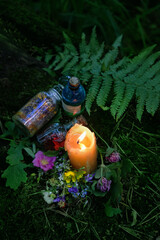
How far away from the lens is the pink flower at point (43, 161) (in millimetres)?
1805

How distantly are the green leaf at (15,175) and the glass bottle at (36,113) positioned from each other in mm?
338

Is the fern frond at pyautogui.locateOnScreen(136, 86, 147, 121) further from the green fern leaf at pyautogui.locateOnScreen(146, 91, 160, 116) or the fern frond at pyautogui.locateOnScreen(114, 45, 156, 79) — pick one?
the fern frond at pyautogui.locateOnScreen(114, 45, 156, 79)

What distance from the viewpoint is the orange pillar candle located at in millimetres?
1642

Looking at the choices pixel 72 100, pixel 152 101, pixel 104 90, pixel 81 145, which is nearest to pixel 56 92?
pixel 72 100

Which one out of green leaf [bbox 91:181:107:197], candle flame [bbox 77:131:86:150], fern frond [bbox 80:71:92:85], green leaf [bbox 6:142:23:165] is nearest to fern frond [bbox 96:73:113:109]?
fern frond [bbox 80:71:92:85]

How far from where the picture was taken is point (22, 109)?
1973 millimetres

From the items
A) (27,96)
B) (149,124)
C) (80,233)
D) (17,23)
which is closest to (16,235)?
(80,233)

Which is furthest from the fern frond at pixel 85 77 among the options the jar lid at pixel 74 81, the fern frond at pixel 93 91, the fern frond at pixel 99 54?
the jar lid at pixel 74 81

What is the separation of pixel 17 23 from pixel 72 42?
66 cm

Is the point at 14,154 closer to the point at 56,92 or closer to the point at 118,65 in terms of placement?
the point at 56,92

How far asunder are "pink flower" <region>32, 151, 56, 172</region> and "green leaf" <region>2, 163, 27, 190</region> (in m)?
0.12

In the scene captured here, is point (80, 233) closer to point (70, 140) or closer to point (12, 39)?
point (70, 140)

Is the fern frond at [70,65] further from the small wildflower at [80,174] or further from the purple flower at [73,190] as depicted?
the purple flower at [73,190]

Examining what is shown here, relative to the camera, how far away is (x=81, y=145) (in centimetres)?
166
